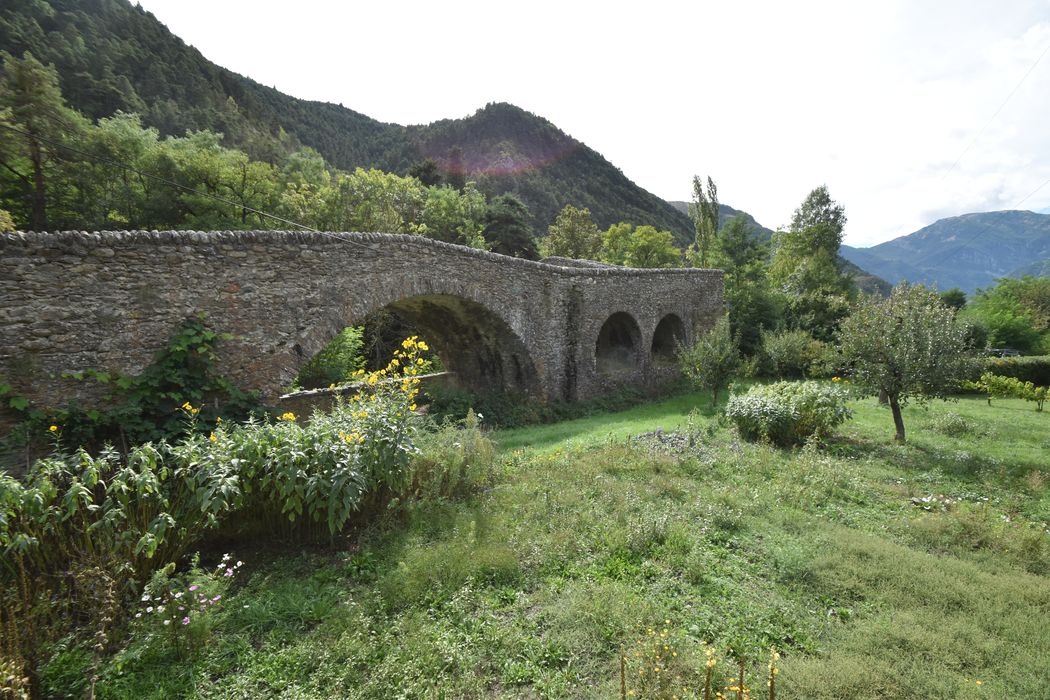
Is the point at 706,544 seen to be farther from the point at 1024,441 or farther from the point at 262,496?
the point at 1024,441

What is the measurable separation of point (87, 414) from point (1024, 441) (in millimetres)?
15959

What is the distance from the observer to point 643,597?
3.70 m

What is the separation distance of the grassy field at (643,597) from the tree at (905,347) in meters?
2.15

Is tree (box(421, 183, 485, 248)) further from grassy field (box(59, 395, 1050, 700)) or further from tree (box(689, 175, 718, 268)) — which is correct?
grassy field (box(59, 395, 1050, 700))

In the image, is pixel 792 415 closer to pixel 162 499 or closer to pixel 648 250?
pixel 162 499

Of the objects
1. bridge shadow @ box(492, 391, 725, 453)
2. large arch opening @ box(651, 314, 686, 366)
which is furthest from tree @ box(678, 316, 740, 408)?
large arch opening @ box(651, 314, 686, 366)

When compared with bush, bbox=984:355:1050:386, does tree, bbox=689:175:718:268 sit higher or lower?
higher

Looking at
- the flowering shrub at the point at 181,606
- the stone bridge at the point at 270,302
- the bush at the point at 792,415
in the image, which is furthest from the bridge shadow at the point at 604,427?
the flowering shrub at the point at 181,606

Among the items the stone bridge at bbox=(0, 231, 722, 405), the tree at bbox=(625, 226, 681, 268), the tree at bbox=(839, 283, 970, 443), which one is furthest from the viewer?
the tree at bbox=(625, 226, 681, 268)

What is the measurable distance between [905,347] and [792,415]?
2.39 metres

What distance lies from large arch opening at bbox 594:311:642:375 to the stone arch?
13.9ft

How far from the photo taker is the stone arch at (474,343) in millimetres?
12103

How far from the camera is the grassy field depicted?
9.39 ft

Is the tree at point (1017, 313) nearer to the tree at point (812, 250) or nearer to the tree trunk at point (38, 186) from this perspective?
the tree at point (812, 250)
